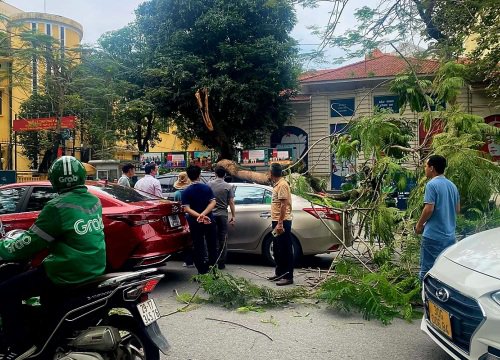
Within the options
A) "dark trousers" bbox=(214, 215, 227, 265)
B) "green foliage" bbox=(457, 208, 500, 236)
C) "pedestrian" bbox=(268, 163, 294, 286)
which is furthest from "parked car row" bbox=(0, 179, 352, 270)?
"green foliage" bbox=(457, 208, 500, 236)

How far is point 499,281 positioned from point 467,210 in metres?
3.42

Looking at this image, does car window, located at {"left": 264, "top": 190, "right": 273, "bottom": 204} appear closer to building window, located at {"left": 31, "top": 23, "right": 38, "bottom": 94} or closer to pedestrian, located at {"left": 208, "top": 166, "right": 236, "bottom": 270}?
pedestrian, located at {"left": 208, "top": 166, "right": 236, "bottom": 270}

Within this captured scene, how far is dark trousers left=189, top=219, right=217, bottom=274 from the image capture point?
21.5 feet

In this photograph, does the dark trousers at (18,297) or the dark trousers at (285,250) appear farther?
the dark trousers at (285,250)

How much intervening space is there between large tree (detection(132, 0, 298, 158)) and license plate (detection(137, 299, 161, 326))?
16587 mm

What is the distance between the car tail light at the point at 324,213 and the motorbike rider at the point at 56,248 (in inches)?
184

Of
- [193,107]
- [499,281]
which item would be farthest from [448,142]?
[193,107]

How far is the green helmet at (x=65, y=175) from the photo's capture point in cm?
304

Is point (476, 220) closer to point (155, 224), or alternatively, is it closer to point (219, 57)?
point (155, 224)

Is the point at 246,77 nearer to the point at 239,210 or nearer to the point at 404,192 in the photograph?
the point at 239,210

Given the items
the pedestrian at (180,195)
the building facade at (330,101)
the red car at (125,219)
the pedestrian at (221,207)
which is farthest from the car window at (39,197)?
the building facade at (330,101)

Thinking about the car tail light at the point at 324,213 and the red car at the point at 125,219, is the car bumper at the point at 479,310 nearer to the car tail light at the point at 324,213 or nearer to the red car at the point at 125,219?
the red car at the point at 125,219

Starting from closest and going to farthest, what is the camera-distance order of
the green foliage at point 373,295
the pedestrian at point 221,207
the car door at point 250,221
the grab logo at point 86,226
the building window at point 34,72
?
1. the grab logo at point 86,226
2. the green foliage at point 373,295
3. the pedestrian at point 221,207
4. the car door at point 250,221
5. the building window at point 34,72

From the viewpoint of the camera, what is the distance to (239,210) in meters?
7.98
